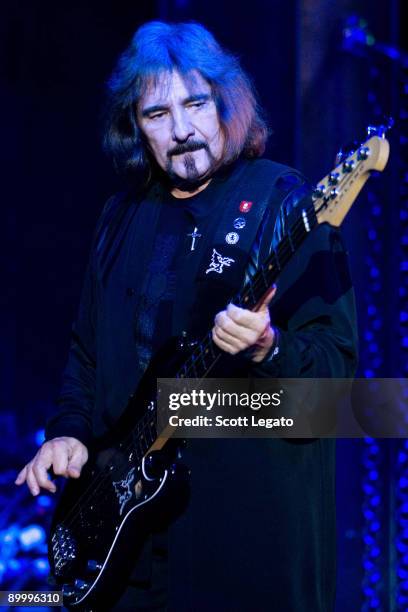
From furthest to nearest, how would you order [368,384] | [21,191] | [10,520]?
1. [21,191]
2. [10,520]
3. [368,384]

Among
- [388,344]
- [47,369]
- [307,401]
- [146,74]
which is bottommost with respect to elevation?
[307,401]

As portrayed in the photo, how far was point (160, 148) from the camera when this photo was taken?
6.98 ft

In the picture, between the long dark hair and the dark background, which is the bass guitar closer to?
the long dark hair

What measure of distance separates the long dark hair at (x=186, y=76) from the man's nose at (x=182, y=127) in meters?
0.08

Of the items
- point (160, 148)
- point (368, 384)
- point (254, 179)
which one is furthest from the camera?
point (368, 384)

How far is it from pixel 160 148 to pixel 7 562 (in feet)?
7.44

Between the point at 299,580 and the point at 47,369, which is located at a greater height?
the point at 47,369

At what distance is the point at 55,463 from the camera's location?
1.98 m

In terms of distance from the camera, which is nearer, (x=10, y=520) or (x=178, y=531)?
(x=178, y=531)

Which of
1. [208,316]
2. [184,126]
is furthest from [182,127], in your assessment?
[208,316]

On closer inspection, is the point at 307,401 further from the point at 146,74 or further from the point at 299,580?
the point at 146,74

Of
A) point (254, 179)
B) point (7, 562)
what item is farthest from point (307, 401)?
point (7, 562)

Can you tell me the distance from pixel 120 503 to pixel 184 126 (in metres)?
0.90

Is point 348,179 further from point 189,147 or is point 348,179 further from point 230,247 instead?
point 189,147
